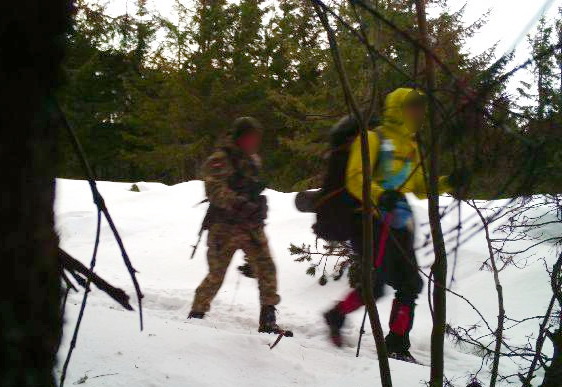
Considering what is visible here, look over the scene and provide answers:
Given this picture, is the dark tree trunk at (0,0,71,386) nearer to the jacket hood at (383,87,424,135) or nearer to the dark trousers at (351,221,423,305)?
the jacket hood at (383,87,424,135)

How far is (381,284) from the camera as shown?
3.28 metres

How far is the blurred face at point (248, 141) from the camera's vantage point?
3834 millimetres

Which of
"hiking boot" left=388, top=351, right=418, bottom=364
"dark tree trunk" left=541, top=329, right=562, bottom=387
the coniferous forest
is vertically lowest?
"hiking boot" left=388, top=351, right=418, bottom=364

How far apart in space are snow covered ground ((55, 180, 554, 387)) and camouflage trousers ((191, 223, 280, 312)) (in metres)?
0.27

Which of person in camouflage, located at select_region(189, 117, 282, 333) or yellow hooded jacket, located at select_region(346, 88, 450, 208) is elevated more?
yellow hooded jacket, located at select_region(346, 88, 450, 208)

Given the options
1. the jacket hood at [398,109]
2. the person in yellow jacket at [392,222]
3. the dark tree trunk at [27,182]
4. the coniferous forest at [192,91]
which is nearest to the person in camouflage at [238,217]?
the person in yellow jacket at [392,222]

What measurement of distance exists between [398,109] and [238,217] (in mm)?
2061

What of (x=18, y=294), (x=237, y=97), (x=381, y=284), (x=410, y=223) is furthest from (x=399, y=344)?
(x=237, y=97)

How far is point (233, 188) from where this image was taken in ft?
12.6

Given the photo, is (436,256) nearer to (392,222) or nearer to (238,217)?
(392,222)

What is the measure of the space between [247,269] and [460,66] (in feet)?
9.69

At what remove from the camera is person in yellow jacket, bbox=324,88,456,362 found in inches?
111

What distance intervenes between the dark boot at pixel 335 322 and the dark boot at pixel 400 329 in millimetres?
377

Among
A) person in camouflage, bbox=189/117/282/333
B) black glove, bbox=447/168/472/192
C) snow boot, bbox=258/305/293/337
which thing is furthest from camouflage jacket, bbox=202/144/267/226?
black glove, bbox=447/168/472/192
